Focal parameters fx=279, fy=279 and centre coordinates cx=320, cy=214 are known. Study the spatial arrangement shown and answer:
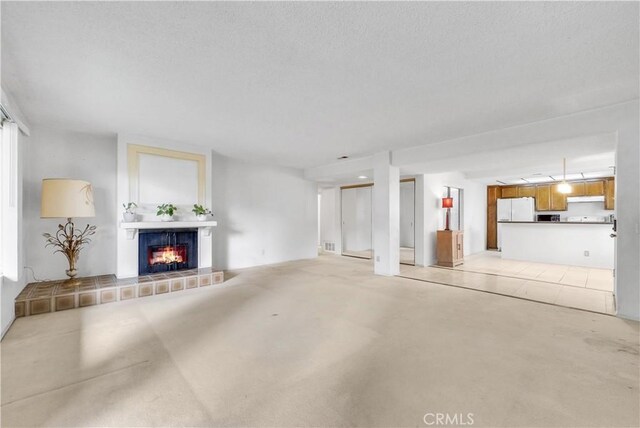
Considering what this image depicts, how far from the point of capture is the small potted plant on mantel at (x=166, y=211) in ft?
14.7

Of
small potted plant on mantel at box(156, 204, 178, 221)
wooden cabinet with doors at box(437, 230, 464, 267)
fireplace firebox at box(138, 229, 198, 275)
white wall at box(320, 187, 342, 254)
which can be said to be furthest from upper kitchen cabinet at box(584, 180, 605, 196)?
small potted plant on mantel at box(156, 204, 178, 221)

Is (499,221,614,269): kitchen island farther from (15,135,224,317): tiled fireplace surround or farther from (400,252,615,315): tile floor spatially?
(15,135,224,317): tiled fireplace surround

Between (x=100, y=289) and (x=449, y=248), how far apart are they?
251 inches

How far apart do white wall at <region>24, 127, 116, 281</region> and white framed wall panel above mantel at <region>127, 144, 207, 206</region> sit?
0.47 m

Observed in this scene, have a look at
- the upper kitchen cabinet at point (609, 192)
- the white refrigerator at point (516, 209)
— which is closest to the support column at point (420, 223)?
the white refrigerator at point (516, 209)

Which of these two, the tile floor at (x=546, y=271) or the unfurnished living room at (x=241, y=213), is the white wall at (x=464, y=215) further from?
the tile floor at (x=546, y=271)

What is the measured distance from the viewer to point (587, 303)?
11.8ft

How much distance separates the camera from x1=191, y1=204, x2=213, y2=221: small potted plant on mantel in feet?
15.8

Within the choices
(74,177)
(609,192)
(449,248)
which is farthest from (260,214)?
(609,192)

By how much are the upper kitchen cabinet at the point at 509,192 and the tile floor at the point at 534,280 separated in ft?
9.99

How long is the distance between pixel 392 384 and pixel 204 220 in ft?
13.5

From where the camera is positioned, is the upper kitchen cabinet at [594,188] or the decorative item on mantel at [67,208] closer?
the decorative item on mantel at [67,208]

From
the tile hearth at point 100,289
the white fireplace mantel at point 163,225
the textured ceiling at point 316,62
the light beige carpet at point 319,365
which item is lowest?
the light beige carpet at point 319,365

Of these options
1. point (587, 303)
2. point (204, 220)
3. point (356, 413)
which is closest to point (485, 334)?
point (356, 413)
